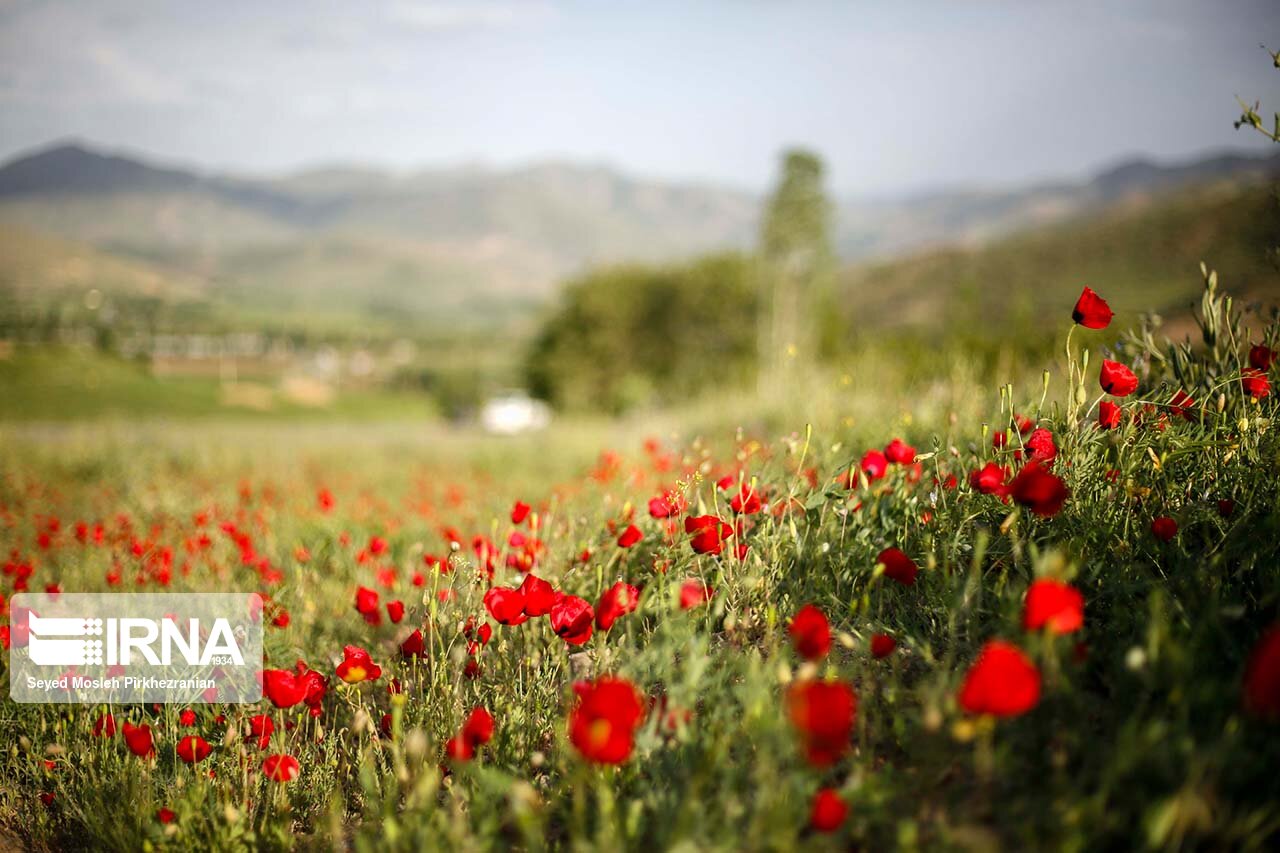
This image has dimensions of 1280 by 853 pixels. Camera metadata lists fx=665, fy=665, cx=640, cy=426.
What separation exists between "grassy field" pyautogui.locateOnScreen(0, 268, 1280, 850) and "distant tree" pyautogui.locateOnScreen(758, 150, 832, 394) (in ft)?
80.1

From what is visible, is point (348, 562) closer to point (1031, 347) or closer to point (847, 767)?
point (847, 767)

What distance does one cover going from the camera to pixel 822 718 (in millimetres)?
1022

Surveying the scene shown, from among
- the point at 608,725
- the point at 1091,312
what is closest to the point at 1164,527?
the point at 1091,312

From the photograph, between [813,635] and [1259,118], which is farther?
[1259,118]

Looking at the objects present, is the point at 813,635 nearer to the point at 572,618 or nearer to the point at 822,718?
the point at 822,718

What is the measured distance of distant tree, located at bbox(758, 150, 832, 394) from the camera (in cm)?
2688

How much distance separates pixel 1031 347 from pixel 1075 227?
68771mm

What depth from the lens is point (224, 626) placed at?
9.59ft

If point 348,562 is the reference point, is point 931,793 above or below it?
above

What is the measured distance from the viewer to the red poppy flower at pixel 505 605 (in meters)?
1.79

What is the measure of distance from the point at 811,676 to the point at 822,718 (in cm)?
29

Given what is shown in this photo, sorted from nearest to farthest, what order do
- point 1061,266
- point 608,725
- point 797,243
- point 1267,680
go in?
1. point 1267,680
2. point 608,725
3. point 797,243
4. point 1061,266

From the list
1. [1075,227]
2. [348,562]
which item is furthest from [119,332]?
[1075,227]

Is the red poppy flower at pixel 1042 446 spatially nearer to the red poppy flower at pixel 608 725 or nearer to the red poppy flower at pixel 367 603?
the red poppy flower at pixel 608 725
